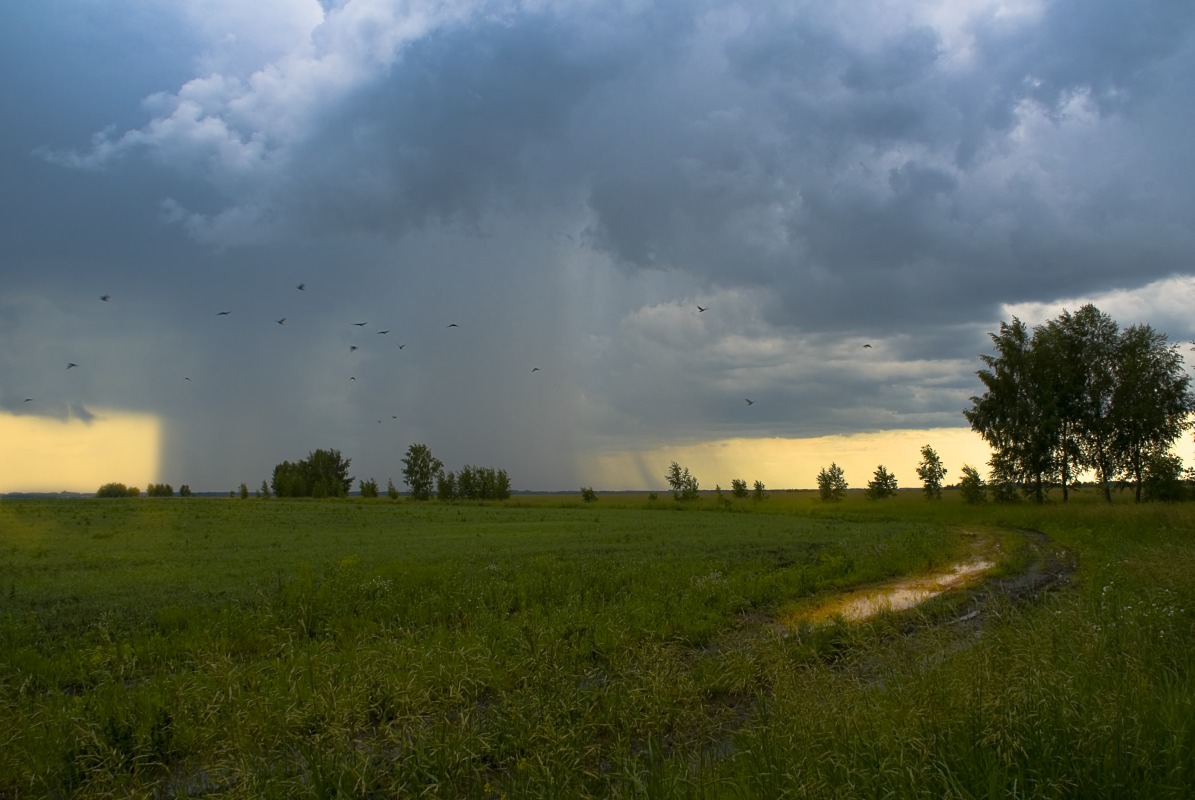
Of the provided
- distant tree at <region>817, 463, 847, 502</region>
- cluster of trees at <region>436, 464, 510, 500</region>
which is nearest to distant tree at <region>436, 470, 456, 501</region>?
cluster of trees at <region>436, 464, 510, 500</region>

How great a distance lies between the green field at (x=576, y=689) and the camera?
5.74 metres

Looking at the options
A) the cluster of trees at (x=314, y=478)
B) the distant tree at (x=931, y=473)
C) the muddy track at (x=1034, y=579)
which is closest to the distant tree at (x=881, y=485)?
the distant tree at (x=931, y=473)

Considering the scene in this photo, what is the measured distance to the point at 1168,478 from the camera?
2406 inches

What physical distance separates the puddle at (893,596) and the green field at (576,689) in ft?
2.36

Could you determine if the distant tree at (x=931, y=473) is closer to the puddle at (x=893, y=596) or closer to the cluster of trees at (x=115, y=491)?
the puddle at (x=893, y=596)

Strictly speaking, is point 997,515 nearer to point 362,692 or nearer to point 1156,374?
point 1156,374

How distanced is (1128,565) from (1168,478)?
5445 cm

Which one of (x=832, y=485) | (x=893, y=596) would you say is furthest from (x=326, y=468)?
(x=893, y=596)

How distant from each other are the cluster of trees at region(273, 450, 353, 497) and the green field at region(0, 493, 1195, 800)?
127 meters

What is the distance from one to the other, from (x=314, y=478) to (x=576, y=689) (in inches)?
6672

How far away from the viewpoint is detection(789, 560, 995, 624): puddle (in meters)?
15.8

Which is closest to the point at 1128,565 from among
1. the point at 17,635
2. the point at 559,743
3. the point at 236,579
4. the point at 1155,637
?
the point at 1155,637

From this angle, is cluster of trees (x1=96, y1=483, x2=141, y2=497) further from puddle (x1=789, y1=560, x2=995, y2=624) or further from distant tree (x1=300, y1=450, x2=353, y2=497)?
puddle (x1=789, y1=560, x2=995, y2=624)

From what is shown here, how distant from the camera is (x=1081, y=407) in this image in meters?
64.4
